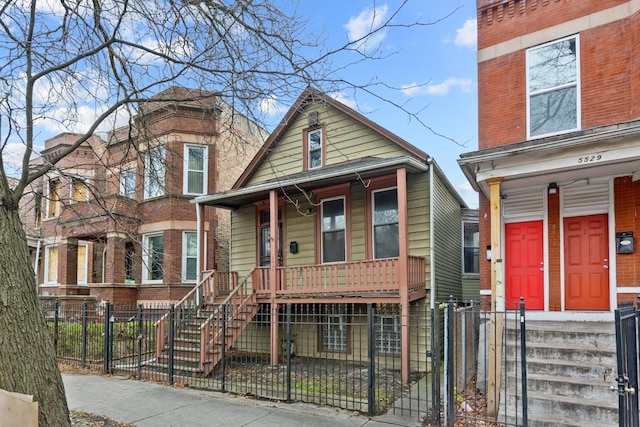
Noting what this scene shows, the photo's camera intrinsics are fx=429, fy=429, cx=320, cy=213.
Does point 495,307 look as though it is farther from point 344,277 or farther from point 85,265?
point 85,265

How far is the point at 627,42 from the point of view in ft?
25.4


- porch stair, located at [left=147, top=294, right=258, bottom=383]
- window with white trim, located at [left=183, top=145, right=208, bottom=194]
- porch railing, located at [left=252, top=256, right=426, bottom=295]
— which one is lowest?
porch stair, located at [left=147, top=294, right=258, bottom=383]

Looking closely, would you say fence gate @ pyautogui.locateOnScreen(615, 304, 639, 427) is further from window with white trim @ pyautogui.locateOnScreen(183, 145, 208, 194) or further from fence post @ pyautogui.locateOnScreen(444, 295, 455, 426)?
window with white trim @ pyautogui.locateOnScreen(183, 145, 208, 194)

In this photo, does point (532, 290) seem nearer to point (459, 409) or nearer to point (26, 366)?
point (459, 409)

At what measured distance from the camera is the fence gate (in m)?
4.05

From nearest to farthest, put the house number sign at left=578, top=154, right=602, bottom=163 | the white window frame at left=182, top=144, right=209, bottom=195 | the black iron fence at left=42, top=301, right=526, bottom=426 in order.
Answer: the black iron fence at left=42, top=301, right=526, bottom=426
the house number sign at left=578, top=154, right=602, bottom=163
the white window frame at left=182, top=144, right=209, bottom=195

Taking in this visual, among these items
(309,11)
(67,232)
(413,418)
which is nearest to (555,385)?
(413,418)

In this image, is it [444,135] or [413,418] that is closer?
[444,135]

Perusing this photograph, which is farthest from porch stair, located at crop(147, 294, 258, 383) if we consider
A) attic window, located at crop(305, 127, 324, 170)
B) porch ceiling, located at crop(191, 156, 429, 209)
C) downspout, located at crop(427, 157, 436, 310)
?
attic window, located at crop(305, 127, 324, 170)

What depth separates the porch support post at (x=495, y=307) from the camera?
6.32 meters

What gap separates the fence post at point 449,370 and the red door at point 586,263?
142 inches

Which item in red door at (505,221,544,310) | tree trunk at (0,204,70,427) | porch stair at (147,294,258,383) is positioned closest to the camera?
tree trunk at (0,204,70,427)

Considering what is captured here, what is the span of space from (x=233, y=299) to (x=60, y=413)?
637 cm

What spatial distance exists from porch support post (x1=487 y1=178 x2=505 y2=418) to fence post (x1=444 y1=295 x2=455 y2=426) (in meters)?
0.68
